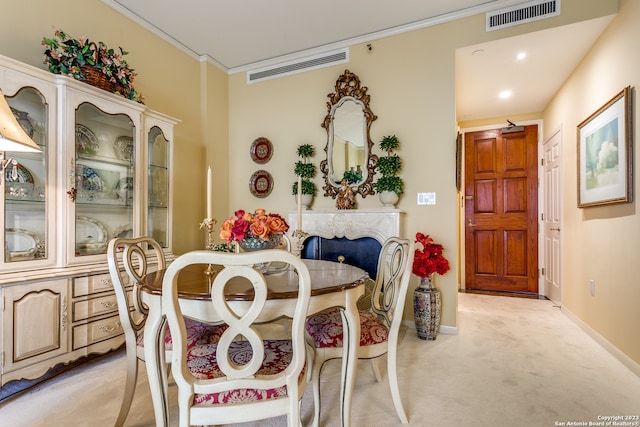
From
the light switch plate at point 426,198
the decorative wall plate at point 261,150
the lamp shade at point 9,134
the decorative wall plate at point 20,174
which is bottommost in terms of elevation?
the light switch plate at point 426,198

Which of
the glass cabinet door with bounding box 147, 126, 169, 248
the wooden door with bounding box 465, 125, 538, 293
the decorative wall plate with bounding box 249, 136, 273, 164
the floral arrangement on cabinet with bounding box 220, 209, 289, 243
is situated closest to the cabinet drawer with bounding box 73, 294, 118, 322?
the glass cabinet door with bounding box 147, 126, 169, 248

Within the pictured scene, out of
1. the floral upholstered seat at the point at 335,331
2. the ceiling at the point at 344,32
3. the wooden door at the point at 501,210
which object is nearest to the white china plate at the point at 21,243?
the floral upholstered seat at the point at 335,331

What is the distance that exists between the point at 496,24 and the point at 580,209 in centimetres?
193

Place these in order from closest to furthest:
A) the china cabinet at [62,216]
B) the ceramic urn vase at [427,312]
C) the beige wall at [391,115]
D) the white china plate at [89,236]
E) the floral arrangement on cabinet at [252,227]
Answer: the floral arrangement on cabinet at [252,227] → the china cabinet at [62,216] → the white china plate at [89,236] → the beige wall at [391,115] → the ceramic urn vase at [427,312]

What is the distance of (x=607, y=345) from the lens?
2.48 meters

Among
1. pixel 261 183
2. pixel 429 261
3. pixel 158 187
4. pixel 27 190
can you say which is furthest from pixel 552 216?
pixel 27 190

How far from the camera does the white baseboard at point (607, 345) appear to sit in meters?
2.13

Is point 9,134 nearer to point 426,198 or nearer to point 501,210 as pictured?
point 426,198

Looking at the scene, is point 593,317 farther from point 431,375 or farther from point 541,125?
point 541,125

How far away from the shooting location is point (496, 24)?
2.75 meters

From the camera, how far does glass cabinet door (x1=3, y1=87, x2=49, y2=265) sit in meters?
1.89

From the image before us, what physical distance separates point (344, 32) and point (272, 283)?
2.87 meters

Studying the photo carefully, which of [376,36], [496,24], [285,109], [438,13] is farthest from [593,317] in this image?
[285,109]

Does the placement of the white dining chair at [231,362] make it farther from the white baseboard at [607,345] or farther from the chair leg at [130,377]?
the white baseboard at [607,345]
